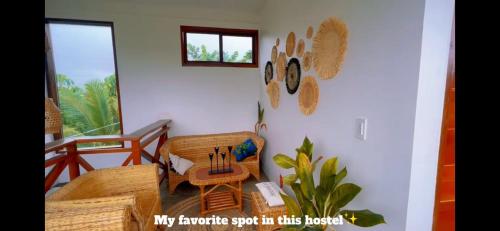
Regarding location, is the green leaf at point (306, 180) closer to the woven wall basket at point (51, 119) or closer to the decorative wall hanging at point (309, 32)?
the decorative wall hanging at point (309, 32)

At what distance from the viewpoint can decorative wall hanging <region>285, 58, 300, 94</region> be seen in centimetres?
189

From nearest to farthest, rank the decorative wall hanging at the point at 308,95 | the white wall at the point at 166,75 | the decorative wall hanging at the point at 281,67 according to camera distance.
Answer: the decorative wall hanging at the point at 308,95, the decorative wall hanging at the point at 281,67, the white wall at the point at 166,75

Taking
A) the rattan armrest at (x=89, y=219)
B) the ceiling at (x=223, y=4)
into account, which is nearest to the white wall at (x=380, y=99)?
the ceiling at (x=223, y=4)

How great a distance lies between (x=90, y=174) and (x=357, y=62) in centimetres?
220

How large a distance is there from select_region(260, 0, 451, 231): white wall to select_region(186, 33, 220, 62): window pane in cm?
211

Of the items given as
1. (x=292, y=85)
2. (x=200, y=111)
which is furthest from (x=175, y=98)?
(x=292, y=85)

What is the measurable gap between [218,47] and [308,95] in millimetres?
2201

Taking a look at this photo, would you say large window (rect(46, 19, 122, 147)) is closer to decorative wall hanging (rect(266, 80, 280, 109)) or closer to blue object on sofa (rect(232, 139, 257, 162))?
blue object on sofa (rect(232, 139, 257, 162))

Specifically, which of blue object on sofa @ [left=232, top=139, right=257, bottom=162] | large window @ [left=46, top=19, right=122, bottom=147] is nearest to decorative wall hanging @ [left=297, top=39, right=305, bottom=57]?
blue object on sofa @ [left=232, top=139, right=257, bottom=162]

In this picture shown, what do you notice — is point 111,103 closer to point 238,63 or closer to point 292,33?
point 238,63

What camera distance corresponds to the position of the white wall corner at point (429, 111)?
0.75 m

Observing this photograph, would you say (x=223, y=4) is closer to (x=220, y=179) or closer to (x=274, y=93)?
(x=274, y=93)

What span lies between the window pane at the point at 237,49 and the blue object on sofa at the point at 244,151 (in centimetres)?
154

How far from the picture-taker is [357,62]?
1.10m
